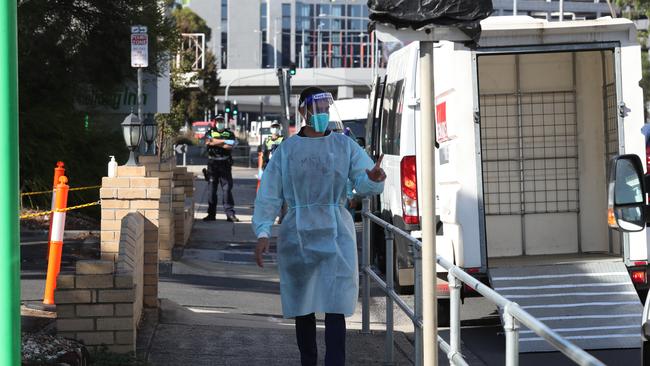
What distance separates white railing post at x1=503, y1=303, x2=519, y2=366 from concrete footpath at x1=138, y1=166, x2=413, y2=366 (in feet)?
12.7

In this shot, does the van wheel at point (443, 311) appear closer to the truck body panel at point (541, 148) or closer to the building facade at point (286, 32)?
the truck body panel at point (541, 148)

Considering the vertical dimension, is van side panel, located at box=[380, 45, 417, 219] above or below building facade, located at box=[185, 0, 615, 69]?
below

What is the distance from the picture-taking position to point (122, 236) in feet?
26.4

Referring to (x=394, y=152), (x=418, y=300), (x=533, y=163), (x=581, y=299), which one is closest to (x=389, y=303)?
(x=418, y=300)

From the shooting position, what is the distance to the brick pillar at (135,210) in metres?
9.39

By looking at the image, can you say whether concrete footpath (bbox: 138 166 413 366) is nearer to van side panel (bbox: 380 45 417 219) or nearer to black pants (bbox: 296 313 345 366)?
black pants (bbox: 296 313 345 366)

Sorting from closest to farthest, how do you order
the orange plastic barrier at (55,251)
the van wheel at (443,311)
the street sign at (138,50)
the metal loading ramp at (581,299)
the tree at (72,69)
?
1. the metal loading ramp at (581,299)
2. the orange plastic barrier at (55,251)
3. the van wheel at (443,311)
4. the street sign at (138,50)
5. the tree at (72,69)

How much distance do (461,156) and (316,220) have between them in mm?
2810

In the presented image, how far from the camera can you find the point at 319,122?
7.02 m

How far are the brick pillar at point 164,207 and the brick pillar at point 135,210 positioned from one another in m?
3.35

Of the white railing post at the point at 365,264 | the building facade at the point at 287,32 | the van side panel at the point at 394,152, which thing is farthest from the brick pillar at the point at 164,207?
the building facade at the point at 287,32

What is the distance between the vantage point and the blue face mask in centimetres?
702

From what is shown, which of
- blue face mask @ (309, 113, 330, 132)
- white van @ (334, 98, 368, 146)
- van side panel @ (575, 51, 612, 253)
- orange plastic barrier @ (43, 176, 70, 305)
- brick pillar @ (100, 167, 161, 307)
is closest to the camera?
blue face mask @ (309, 113, 330, 132)

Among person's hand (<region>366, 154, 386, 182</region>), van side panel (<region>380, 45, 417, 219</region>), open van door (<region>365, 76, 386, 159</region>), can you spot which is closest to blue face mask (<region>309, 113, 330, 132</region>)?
person's hand (<region>366, 154, 386, 182</region>)
